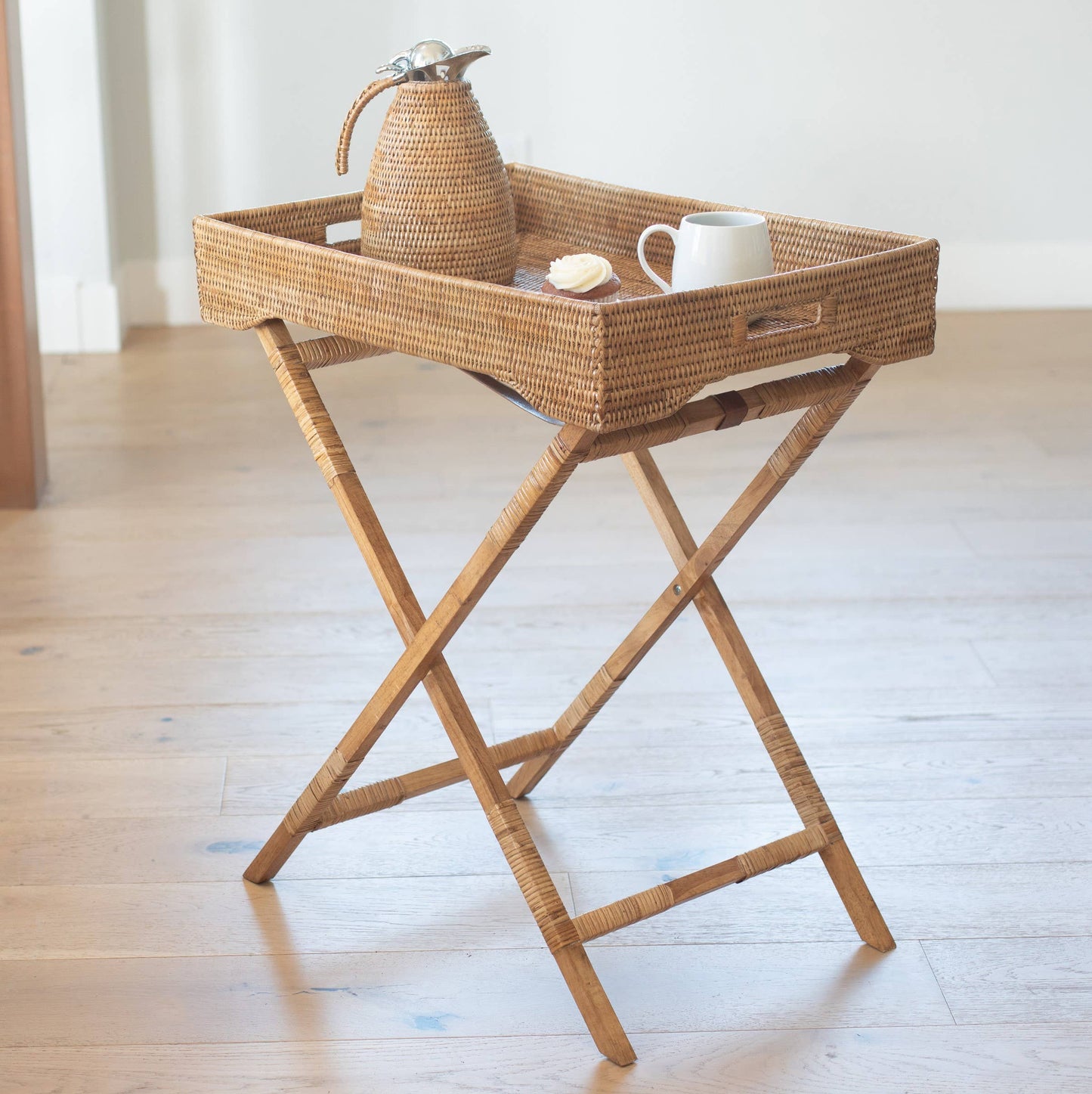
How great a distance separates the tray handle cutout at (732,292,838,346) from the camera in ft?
4.00

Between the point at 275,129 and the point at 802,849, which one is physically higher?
the point at 275,129

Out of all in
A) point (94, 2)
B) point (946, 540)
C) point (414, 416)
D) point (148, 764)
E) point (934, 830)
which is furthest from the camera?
point (94, 2)

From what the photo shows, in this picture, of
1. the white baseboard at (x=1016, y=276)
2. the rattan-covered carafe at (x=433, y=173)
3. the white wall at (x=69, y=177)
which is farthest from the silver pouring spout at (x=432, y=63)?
the white baseboard at (x=1016, y=276)

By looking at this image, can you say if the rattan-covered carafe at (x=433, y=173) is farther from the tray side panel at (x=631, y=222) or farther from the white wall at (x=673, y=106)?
the white wall at (x=673, y=106)

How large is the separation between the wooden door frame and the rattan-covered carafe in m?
1.43

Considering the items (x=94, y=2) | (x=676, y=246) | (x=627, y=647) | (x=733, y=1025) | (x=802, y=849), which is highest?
(x=94, y=2)

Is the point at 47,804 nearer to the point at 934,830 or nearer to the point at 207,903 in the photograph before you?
the point at 207,903

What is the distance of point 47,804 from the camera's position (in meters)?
1.82

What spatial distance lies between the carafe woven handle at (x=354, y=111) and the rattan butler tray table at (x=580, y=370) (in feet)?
0.36

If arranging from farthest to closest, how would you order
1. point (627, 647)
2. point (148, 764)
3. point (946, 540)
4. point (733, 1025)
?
point (946, 540), point (148, 764), point (627, 647), point (733, 1025)

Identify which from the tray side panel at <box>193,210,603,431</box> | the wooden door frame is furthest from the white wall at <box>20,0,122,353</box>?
the tray side panel at <box>193,210,603,431</box>

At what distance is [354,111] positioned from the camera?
1.41 meters

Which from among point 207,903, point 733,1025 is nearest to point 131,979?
point 207,903

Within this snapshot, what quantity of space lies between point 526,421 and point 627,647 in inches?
69.7
